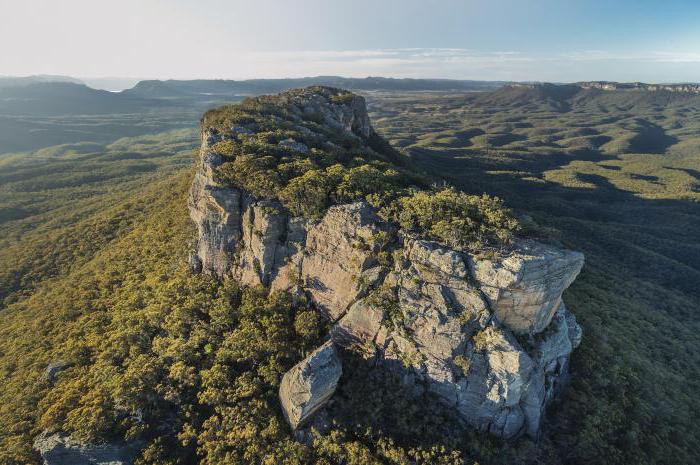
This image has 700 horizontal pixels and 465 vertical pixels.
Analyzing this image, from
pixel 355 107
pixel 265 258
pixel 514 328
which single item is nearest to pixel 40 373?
pixel 265 258

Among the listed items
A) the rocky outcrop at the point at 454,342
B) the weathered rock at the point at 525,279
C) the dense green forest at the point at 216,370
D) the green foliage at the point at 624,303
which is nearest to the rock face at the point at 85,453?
the dense green forest at the point at 216,370

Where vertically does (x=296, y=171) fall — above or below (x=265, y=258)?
above

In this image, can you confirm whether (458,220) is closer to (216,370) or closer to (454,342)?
(454,342)

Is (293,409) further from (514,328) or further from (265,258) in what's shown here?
(514,328)

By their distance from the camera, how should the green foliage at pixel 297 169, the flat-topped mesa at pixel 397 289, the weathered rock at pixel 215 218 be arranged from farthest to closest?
the weathered rock at pixel 215 218 → the green foliage at pixel 297 169 → the flat-topped mesa at pixel 397 289

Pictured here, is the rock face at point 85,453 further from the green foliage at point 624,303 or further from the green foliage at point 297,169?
the green foliage at point 624,303

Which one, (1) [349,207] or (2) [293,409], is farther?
(1) [349,207]
